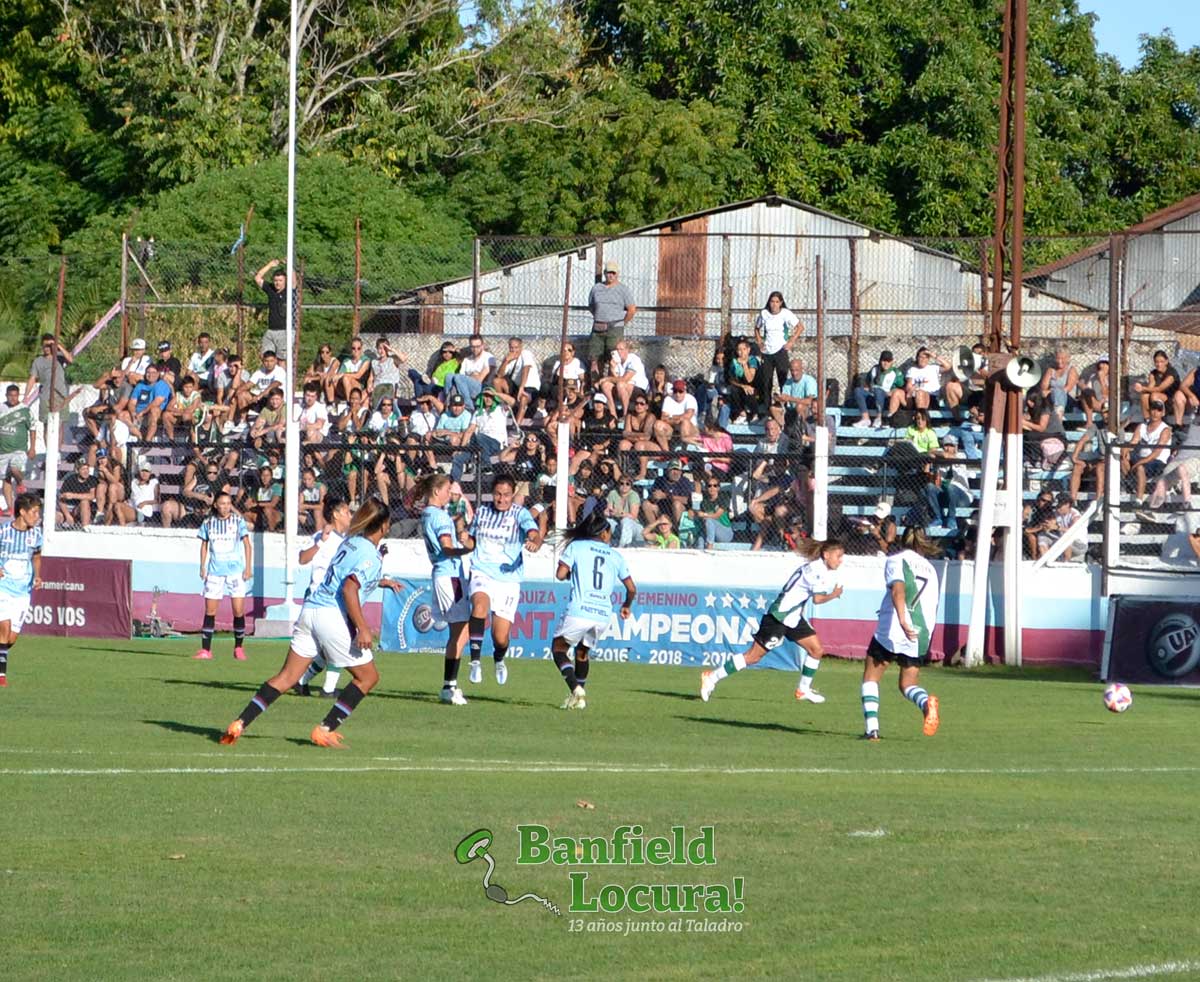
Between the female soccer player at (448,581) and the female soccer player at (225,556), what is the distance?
5149 millimetres

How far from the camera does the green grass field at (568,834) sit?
24.3ft

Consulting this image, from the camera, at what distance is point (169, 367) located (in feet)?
97.7

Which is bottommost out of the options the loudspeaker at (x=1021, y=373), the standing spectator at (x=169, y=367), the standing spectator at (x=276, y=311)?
the loudspeaker at (x=1021, y=373)

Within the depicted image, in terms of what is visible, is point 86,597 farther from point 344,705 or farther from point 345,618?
point 345,618

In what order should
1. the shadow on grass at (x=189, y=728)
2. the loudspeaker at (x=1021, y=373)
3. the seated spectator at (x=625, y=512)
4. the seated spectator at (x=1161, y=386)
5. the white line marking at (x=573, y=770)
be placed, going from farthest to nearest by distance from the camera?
the seated spectator at (x=1161, y=386) < the seated spectator at (x=625, y=512) < the loudspeaker at (x=1021, y=373) < the shadow on grass at (x=189, y=728) < the white line marking at (x=573, y=770)

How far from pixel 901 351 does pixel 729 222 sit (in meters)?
8.40

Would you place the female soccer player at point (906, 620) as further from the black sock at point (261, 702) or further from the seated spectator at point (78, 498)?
the seated spectator at point (78, 498)

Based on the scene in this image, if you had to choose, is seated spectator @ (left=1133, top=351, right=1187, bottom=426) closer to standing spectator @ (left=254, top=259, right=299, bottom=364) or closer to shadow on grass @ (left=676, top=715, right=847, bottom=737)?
shadow on grass @ (left=676, top=715, right=847, bottom=737)

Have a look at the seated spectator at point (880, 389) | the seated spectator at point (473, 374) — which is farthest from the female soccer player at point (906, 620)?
the seated spectator at point (473, 374)

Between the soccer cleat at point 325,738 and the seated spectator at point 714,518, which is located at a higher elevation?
the seated spectator at point 714,518

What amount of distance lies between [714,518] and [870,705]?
971 cm

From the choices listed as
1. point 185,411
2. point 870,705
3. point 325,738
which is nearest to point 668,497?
point 185,411

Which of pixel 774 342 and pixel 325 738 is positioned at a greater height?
pixel 774 342

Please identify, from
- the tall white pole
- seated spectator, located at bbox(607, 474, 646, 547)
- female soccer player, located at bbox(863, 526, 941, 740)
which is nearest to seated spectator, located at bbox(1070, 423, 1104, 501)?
seated spectator, located at bbox(607, 474, 646, 547)
